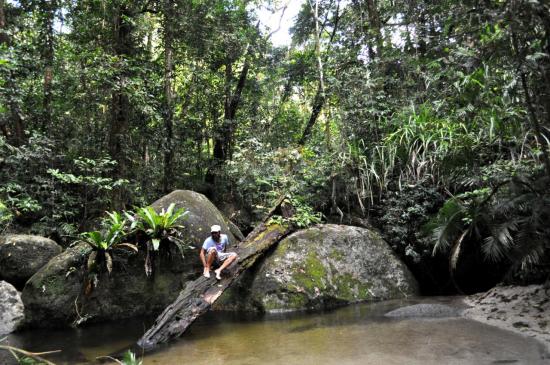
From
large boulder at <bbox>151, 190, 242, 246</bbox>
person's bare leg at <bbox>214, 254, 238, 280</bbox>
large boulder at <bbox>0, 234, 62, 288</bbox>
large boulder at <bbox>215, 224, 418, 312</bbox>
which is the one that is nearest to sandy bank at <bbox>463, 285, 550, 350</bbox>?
large boulder at <bbox>215, 224, 418, 312</bbox>

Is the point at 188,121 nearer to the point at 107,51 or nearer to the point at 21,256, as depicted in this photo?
the point at 107,51

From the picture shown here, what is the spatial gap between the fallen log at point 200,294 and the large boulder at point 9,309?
3171mm

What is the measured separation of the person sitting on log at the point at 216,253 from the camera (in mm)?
7176

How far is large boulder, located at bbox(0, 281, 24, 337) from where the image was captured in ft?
24.2

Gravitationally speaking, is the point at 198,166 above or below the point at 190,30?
below

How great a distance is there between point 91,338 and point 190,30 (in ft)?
28.5

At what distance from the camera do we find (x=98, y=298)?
798cm

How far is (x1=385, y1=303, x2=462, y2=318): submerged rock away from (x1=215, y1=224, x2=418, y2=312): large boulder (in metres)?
1.53

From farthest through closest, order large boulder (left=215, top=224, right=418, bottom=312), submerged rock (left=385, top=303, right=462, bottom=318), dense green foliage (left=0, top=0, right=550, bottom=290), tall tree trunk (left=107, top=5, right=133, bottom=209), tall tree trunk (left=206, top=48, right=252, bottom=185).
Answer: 1. tall tree trunk (left=206, top=48, right=252, bottom=185)
2. tall tree trunk (left=107, top=5, right=133, bottom=209)
3. dense green foliage (left=0, top=0, right=550, bottom=290)
4. large boulder (left=215, top=224, right=418, bottom=312)
5. submerged rock (left=385, top=303, right=462, bottom=318)

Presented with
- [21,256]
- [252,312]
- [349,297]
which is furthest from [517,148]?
[21,256]

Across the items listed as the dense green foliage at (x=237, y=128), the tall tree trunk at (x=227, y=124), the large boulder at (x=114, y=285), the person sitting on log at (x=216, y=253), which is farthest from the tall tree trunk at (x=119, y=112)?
the person sitting on log at (x=216, y=253)

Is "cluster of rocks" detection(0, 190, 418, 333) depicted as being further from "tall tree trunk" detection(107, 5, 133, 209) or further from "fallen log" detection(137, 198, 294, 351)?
"tall tree trunk" detection(107, 5, 133, 209)

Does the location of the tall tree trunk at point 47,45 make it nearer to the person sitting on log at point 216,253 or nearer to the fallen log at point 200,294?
the person sitting on log at point 216,253

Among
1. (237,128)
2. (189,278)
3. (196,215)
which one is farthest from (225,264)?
(237,128)
